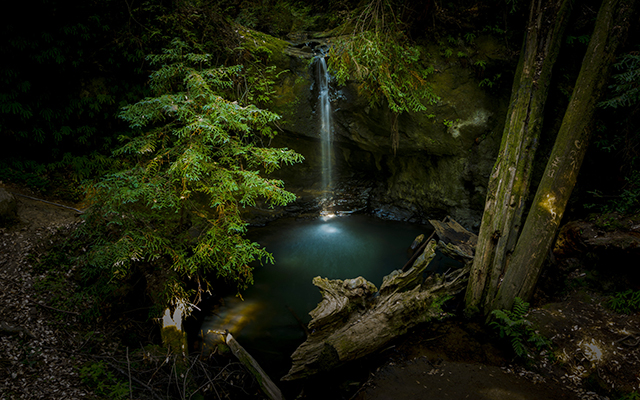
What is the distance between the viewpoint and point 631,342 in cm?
329

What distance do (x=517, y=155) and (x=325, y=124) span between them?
16.1ft

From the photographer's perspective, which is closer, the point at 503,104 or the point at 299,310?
the point at 299,310

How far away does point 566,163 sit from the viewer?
4227 mm

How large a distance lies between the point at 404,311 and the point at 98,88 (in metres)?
7.39

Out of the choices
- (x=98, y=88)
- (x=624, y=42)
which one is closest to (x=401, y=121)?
(x=624, y=42)

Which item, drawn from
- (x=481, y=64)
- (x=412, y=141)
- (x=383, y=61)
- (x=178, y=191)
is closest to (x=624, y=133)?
(x=481, y=64)

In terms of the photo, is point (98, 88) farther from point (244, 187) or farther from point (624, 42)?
point (624, 42)

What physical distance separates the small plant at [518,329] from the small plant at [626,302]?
1.05 meters

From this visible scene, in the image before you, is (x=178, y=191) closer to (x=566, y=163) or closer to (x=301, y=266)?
(x=301, y=266)

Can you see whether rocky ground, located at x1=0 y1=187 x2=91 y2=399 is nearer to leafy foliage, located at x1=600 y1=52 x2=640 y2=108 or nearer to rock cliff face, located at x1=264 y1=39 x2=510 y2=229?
rock cliff face, located at x1=264 y1=39 x2=510 y2=229

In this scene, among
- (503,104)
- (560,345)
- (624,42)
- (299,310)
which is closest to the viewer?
(560,345)

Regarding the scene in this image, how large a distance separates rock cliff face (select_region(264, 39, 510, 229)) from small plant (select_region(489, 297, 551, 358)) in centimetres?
389

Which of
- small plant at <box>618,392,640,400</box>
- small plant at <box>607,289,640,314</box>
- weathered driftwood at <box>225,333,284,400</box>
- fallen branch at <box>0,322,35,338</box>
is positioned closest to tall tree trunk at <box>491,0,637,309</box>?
small plant at <box>607,289,640,314</box>

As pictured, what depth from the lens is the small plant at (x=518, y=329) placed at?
3.59 m
